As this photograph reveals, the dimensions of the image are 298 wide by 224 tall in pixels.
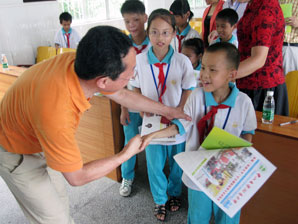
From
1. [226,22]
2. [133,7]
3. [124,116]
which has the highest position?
[133,7]

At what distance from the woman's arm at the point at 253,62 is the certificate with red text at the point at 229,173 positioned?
535mm

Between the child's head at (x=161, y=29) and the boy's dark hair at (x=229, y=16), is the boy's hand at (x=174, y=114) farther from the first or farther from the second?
the boy's dark hair at (x=229, y=16)

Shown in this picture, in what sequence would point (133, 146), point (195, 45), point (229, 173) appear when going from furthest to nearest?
point (195, 45) → point (133, 146) → point (229, 173)

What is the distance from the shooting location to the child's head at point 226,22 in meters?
2.34

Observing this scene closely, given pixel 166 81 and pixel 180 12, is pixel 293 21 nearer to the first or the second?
pixel 180 12

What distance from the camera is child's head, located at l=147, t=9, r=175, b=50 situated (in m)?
1.71

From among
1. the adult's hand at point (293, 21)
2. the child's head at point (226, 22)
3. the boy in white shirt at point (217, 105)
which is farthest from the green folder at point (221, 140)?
the adult's hand at point (293, 21)

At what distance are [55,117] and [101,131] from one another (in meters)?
1.37

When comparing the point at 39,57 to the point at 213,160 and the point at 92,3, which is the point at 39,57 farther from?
the point at 213,160

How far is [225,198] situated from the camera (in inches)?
41.9

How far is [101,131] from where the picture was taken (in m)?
2.39

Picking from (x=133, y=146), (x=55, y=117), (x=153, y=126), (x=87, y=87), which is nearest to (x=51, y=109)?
(x=55, y=117)

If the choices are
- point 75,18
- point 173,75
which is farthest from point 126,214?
point 75,18

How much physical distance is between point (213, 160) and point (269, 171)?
23 cm
